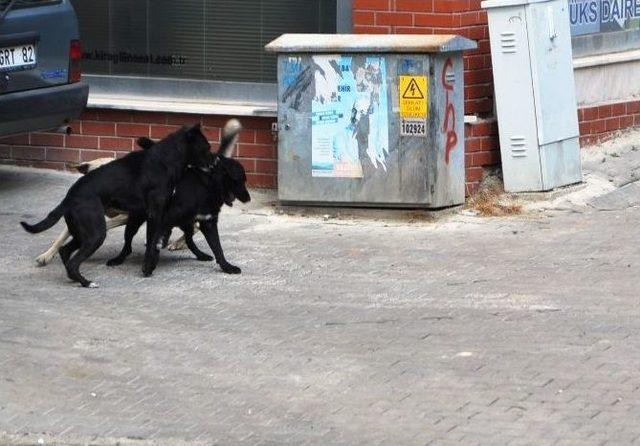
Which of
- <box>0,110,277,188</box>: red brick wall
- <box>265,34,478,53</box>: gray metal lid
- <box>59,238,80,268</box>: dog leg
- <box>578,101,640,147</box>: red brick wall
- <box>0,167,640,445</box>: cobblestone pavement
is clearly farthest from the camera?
<box>578,101,640,147</box>: red brick wall

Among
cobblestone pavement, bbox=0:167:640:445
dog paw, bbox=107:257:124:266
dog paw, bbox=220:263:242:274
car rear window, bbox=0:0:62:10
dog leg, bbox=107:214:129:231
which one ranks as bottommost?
cobblestone pavement, bbox=0:167:640:445

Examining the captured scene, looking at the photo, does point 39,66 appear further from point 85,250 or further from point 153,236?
point 85,250

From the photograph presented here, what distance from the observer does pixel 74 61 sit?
11.4 meters

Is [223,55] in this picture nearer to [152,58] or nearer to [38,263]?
[152,58]

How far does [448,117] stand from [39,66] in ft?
10.2

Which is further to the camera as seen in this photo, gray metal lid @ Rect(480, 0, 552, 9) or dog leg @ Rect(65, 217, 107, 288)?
gray metal lid @ Rect(480, 0, 552, 9)

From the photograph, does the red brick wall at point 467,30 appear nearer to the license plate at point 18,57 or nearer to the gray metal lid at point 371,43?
the gray metal lid at point 371,43

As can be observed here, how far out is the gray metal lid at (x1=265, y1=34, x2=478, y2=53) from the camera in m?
10.4

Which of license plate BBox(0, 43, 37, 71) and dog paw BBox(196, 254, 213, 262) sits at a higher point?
license plate BBox(0, 43, 37, 71)

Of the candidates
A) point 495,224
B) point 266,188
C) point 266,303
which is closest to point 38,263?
point 266,303

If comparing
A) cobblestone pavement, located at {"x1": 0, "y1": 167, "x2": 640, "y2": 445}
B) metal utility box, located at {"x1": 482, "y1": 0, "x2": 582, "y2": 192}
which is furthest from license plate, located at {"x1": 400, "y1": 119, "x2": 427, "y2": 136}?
metal utility box, located at {"x1": 482, "y1": 0, "x2": 582, "y2": 192}

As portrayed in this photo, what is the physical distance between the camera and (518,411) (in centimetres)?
655

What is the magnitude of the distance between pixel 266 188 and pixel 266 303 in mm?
3128

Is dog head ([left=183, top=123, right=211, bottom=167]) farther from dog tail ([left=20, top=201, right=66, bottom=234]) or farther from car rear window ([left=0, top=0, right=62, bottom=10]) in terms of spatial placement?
car rear window ([left=0, top=0, right=62, bottom=10])
